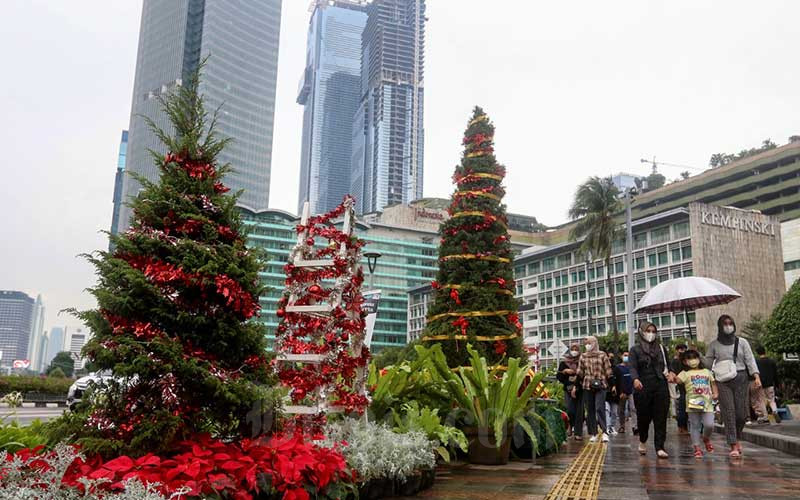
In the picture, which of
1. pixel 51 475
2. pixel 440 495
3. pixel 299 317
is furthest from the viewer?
pixel 299 317

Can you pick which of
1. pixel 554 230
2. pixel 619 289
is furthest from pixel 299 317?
pixel 554 230

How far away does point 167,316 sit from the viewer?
4523 millimetres

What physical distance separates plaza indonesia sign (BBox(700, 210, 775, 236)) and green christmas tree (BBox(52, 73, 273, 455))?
71863mm

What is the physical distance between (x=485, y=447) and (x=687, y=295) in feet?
20.7

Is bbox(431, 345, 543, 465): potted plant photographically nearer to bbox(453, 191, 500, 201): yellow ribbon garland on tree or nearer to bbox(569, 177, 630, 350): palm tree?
bbox(453, 191, 500, 201): yellow ribbon garland on tree

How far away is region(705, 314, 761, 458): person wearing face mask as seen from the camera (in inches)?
354

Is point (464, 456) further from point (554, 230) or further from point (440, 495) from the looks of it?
point (554, 230)

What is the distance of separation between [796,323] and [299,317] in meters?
31.0

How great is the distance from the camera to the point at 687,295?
11.9m

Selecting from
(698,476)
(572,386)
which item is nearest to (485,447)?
(698,476)

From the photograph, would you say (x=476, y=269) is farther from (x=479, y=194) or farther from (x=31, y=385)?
(x=31, y=385)

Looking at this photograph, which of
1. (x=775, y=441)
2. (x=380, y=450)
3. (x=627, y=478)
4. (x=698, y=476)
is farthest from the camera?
(x=775, y=441)

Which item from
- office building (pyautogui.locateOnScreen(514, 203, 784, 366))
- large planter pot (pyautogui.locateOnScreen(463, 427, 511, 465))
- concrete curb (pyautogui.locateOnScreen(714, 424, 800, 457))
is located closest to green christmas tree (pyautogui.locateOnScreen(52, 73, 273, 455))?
large planter pot (pyautogui.locateOnScreen(463, 427, 511, 465))

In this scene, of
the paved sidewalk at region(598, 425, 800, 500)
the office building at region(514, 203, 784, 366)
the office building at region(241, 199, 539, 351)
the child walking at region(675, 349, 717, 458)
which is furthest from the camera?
the office building at region(241, 199, 539, 351)
